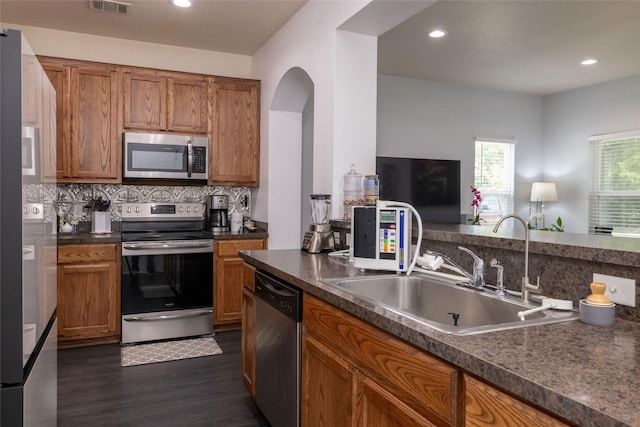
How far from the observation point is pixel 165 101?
13.8ft

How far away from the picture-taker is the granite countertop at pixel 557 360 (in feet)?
2.57

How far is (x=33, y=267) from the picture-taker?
1610 mm

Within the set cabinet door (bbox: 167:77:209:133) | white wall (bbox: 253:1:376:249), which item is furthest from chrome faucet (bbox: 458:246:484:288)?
cabinet door (bbox: 167:77:209:133)

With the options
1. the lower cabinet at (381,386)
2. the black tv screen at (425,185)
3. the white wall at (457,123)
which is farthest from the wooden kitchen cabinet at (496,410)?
the white wall at (457,123)

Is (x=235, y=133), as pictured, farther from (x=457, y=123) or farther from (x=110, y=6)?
(x=457, y=123)

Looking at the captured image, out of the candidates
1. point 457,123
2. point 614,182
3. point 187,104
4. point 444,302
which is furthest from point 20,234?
point 614,182

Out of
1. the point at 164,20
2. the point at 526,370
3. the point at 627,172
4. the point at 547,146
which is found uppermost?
the point at 164,20

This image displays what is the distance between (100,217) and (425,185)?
144 inches

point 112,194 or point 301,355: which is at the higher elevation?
point 112,194

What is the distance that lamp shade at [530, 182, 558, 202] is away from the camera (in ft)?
20.7

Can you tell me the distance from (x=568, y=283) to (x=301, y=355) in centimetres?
107

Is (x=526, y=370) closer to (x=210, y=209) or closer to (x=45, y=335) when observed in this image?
(x=45, y=335)

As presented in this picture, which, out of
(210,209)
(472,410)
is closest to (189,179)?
(210,209)

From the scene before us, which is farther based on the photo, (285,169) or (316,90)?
(285,169)
